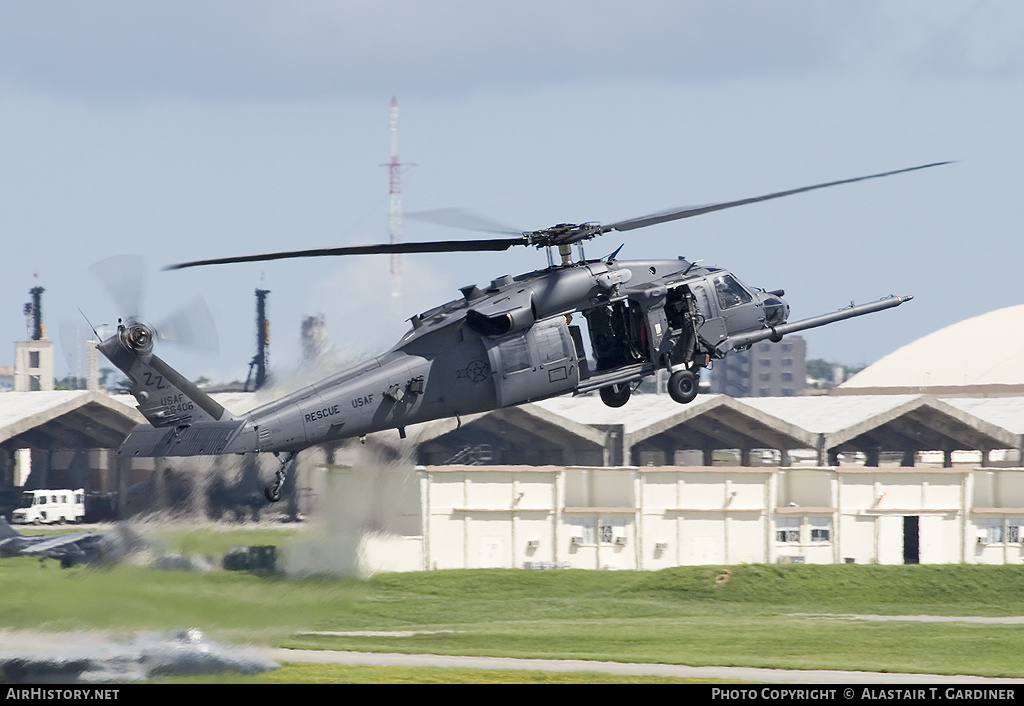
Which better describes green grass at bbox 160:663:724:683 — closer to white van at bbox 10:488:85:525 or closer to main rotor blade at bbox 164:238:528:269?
main rotor blade at bbox 164:238:528:269

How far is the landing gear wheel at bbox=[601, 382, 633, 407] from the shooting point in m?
32.7

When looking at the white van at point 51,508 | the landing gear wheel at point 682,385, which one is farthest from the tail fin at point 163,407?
the white van at point 51,508

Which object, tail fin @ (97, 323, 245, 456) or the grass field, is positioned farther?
the grass field

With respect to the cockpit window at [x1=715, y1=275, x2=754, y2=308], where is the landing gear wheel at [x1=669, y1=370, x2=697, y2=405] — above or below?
below

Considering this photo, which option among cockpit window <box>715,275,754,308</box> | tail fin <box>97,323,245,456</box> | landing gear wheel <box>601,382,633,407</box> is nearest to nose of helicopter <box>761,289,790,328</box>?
cockpit window <box>715,275,754,308</box>

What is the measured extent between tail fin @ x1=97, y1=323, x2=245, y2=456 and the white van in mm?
41148

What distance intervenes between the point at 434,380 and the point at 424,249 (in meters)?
2.80

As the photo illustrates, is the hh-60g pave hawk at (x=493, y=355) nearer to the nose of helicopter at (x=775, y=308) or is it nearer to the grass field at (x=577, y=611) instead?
the nose of helicopter at (x=775, y=308)

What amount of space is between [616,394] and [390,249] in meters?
6.81

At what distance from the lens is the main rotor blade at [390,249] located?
27781mm

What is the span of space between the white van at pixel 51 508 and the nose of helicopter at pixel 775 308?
43.2m

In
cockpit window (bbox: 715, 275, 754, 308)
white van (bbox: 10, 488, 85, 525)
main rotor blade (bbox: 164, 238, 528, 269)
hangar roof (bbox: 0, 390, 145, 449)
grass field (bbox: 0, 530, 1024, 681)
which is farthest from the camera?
white van (bbox: 10, 488, 85, 525)

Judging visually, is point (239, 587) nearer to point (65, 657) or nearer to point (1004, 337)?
point (65, 657)

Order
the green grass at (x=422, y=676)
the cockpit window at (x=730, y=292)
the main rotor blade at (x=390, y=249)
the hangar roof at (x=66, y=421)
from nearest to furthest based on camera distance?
the main rotor blade at (x=390, y=249) < the green grass at (x=422, y=676) < the cockpit window at (x=730, y=292) < the hangar roof at (x=66, y=421)
